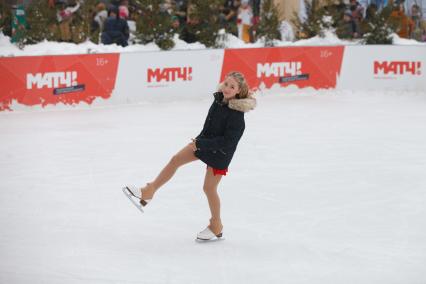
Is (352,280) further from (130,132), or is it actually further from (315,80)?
(315,80)

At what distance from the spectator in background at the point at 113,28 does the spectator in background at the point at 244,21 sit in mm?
3410

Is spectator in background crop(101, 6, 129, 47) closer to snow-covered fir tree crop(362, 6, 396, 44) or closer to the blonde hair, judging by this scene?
snow-covered fir tree crop(362, 6, 396, 44)

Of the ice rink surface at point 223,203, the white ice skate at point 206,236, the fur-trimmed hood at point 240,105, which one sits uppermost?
the fur-trimmed hood at point 240,105

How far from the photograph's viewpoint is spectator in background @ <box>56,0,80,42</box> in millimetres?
15695

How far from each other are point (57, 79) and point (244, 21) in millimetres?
6413

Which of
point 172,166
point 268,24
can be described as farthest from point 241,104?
point 268,24

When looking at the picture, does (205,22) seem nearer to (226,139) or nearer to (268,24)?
(268,24)

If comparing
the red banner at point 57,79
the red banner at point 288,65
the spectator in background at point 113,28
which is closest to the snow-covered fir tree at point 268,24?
the red banner at point 288,65

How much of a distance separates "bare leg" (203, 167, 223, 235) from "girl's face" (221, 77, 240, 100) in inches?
24.0

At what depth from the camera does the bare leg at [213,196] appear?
19.5 ft

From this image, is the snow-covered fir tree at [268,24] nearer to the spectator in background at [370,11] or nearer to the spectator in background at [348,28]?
the spectator in background at [348,28]

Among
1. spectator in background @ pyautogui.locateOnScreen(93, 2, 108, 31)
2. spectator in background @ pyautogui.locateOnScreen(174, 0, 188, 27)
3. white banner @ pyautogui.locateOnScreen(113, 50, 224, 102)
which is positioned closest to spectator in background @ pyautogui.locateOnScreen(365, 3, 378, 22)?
spectator in background @ pyautogui.locateOnScreen(174, 0, 188, 27)

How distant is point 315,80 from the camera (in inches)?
636

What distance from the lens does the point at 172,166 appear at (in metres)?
6.02
